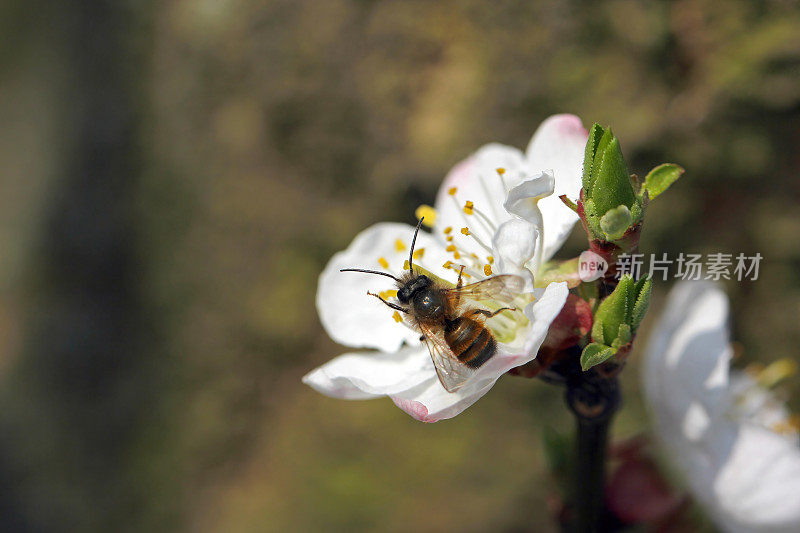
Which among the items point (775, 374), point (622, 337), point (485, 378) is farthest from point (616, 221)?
point (775, 374)

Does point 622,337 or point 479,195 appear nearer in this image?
point 622,337

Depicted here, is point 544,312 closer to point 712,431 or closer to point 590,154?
point 590,154

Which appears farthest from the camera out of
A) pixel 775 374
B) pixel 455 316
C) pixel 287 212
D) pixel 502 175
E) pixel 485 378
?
pixel 287 212

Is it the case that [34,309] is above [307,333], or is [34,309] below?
above

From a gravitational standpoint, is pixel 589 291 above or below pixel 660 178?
below

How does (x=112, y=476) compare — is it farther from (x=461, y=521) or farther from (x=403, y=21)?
(x=403, y=21)

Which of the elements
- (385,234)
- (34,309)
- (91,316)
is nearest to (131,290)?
(91,316)

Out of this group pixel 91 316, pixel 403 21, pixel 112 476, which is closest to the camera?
pixel 403 21
